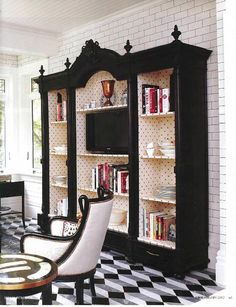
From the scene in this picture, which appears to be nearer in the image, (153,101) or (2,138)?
(153,101)

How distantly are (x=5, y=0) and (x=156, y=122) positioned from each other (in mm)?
2322

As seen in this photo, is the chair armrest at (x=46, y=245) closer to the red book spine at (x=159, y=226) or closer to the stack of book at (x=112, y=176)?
the red book spine at (x=159, y=226)

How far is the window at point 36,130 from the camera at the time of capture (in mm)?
6875

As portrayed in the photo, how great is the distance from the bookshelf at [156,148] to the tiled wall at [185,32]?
3.2 inches

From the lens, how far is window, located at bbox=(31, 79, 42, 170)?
688 cm

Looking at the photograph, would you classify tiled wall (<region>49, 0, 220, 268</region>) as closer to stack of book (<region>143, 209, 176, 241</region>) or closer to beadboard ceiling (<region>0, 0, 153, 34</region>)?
beadboard ceiling (<region>0, 0, 153, 34</region>)

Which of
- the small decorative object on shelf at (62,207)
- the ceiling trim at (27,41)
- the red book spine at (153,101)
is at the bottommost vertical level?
the small decorative object on shelf at (62,207)

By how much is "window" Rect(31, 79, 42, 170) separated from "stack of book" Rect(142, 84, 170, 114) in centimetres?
327

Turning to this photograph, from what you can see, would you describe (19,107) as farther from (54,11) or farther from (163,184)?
(163,184)

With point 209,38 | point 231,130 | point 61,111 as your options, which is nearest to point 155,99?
point 209,38

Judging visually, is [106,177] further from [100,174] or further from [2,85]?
[2,85]

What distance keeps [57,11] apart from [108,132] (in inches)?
69.2

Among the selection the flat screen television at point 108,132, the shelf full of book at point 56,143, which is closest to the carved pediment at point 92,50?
the flat screen television at point 108,132

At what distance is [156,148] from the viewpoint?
4.21 meters
